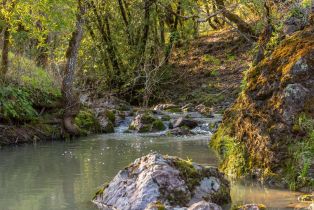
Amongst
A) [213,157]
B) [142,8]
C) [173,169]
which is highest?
[142,8]

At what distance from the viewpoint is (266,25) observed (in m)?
12.6

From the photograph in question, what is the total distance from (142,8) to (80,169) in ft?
55.7

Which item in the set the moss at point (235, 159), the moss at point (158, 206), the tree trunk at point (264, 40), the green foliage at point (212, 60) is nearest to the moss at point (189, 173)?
the moss at point (158, 206)

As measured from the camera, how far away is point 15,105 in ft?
54.0

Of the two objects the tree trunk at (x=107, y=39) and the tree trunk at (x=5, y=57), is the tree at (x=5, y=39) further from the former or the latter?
the tree trunk at (x=107, y=39)

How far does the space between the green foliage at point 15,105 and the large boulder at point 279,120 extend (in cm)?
782

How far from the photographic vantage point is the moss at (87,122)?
1848 cm

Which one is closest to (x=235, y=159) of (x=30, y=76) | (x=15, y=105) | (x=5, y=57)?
(x=15, y=105)

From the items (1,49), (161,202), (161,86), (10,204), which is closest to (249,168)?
(161,202)

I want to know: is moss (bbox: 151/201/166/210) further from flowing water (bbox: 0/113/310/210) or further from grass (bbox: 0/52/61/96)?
grass (bbox: 0/52/61/96)

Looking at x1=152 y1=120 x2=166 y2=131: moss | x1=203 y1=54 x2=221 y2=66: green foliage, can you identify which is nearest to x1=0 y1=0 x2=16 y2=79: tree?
x1=152 y1=120 x2=166 y2=131: moss

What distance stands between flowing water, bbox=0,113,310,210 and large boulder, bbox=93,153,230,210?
305mm

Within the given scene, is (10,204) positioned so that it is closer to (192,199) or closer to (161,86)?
(192,199)

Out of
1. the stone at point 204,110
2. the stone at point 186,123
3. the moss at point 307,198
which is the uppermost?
the moss at point 307,198
